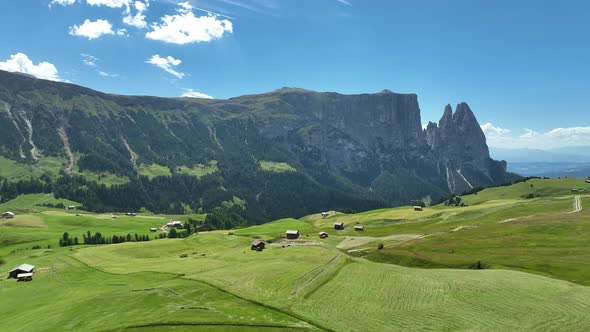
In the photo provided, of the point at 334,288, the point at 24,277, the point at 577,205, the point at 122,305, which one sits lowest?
the point at 24,277

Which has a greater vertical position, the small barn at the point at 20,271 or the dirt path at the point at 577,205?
the dirt path at the point at 577,205

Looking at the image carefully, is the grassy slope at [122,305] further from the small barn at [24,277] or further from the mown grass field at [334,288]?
the small barn at [24,277]

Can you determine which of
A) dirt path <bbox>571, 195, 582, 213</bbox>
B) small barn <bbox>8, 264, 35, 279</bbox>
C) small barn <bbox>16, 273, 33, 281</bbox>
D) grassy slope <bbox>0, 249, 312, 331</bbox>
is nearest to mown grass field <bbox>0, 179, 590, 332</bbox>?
grassy slope <bbox>0, 249, 312, 331</bbox>

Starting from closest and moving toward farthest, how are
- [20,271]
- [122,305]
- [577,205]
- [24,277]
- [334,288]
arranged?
1. [122,305]
2. [334,288]
3. [24,277]
4. [20,271]
5. [577,205]

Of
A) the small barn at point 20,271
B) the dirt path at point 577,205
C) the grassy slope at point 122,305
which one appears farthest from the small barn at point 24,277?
the dirt path at point 577,205

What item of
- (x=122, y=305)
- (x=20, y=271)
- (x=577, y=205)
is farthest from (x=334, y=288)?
(x=577, y=205)

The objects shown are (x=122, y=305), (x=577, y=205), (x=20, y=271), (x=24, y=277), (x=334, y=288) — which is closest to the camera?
(x=122, y=305)

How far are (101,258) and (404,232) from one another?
10992 centimetres

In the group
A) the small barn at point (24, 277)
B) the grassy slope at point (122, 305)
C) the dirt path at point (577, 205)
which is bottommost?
the small barn at point (24, 277)

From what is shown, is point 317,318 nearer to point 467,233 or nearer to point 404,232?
point 467,233

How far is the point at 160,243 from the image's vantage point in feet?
492

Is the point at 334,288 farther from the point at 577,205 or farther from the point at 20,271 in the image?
the point at 577,205

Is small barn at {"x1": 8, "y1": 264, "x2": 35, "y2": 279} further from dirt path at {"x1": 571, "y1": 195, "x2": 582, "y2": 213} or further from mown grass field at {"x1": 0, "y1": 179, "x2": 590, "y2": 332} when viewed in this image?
dirt path at {"x1": 571, "y1": 195, "x2": 582, "y2": 213}

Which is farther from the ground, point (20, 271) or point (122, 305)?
point (122, 305)
